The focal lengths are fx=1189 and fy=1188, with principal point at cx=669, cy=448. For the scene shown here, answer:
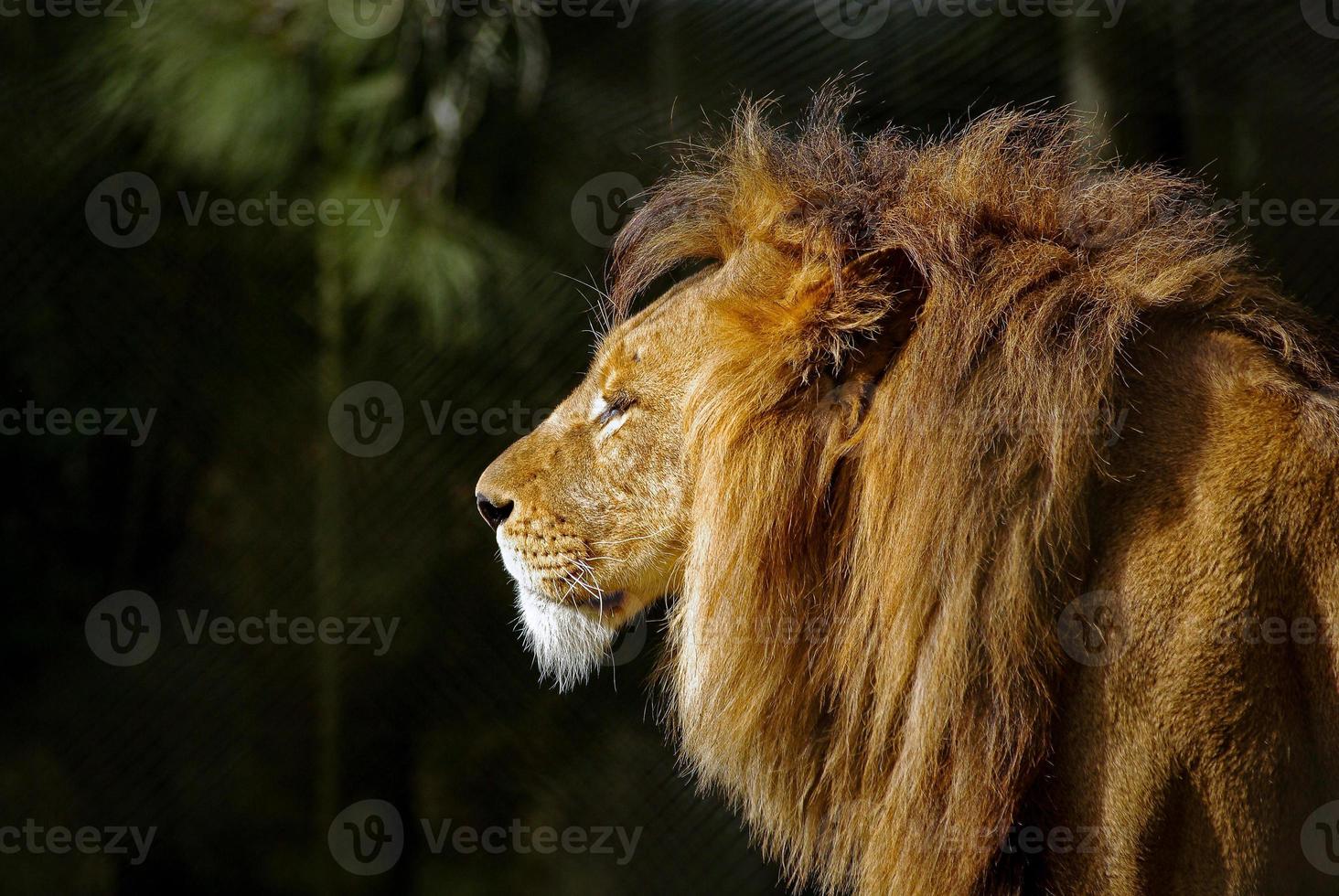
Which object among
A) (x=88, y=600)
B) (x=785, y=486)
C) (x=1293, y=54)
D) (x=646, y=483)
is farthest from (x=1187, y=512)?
(x=88, y=600)

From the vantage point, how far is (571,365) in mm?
2703

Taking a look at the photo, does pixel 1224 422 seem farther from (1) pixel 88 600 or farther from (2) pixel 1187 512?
(1) pixel 88 600

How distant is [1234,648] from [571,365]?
1844mm

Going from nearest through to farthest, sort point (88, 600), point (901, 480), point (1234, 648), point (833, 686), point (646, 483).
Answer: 1. point (1234, 648)
2. point (901, 480)
3. point (833, 686)
4. point (646, 483)
5. point (88, 600)
